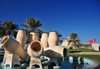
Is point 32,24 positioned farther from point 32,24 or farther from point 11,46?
point 11,46

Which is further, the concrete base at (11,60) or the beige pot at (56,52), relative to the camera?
the beige pot at (56,52)

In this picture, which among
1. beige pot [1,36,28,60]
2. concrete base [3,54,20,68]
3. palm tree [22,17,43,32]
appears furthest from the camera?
palm tree [22,17,43,32]

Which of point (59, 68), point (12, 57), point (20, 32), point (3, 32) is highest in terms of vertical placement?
point (3, 32)

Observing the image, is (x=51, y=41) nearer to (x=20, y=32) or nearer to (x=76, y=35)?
(x=20, y=32)

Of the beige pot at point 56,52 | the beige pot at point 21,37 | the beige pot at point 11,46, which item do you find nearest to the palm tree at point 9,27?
the beige pot at point 21,37

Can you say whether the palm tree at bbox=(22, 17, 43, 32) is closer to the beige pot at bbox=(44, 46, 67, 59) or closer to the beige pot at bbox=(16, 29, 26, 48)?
the beige pot at bbox=(16, 29, 26, 48)

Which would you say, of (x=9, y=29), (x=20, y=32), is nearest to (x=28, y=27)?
(x=9, y=29)

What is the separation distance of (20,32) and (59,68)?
7624 mm

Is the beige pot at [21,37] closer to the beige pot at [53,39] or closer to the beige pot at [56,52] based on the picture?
the beige pot at [53,39]

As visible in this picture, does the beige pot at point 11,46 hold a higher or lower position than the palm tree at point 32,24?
lower

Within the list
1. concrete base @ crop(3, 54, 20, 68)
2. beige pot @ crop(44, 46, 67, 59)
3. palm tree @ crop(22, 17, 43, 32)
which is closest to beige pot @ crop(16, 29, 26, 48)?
concrete base @ crop(3, 54, 20, 68)

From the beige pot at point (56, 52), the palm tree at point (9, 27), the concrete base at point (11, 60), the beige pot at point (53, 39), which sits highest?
the palm tree at point (9, 27)

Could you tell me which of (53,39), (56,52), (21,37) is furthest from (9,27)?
(56,52)

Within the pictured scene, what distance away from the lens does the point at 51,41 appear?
Answer: 43.5 feet
